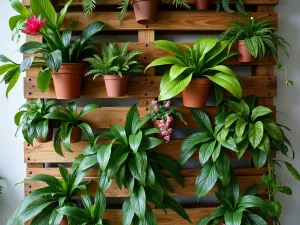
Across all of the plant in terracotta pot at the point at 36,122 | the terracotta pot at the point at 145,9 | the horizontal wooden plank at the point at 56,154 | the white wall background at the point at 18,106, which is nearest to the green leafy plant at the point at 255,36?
the white wall background at the point at 18,106

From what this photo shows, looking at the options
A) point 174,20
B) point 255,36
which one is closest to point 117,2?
point 174,20

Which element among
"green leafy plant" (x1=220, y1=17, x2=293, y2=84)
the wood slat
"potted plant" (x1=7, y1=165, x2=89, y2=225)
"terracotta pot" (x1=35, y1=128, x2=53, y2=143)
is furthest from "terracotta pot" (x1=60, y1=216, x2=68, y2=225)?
"green leafy plant" (x1=220, y1=17, x2=293, y2=84)

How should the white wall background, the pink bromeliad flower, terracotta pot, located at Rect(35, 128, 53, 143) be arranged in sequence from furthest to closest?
the white wall background
terracotta pot, located at Rect(35, 128, 53, 143)
the pink bromeliad flower

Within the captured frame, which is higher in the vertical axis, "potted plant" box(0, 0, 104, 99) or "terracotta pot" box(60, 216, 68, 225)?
"potted plant" box(0, 0, 104, 99)

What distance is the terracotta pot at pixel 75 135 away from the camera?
6.06 feet

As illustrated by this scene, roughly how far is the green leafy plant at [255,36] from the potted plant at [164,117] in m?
0.55

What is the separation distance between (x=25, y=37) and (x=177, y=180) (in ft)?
5.00

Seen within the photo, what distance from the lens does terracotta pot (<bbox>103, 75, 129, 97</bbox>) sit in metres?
1.80

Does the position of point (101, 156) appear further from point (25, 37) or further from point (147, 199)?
point (25, 37)

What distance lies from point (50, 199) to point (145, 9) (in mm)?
1360

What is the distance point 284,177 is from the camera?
2.16m

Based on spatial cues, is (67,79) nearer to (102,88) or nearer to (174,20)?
(102,88)

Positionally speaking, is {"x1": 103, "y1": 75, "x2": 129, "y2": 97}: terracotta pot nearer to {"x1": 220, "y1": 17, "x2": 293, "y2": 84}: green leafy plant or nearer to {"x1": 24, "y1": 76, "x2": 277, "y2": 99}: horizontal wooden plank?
{"x1": 24, "y1": 76, "x2": 277, "y2": 99}: horizontal wooden plank

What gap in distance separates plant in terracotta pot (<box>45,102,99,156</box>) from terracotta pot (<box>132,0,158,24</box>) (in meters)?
0.66
